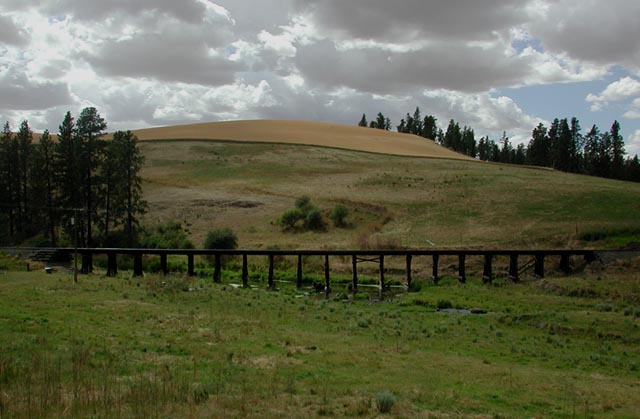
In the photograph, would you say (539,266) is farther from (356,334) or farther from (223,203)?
(223,203)

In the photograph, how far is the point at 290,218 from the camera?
65312 millimetres

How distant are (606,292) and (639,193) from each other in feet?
140

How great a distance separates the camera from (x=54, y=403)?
10.3m

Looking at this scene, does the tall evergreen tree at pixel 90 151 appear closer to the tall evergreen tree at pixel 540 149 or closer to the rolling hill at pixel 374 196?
the rolling hill at pixel 374 196

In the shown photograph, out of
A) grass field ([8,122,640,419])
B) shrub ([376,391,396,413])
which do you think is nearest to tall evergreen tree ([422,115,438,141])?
grass field ([8,122,640,419])

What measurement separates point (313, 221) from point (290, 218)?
267 centimetres

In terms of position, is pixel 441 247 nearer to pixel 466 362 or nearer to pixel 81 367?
pixel 466 362

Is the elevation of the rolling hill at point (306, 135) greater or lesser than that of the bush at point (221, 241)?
greater

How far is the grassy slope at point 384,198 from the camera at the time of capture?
56719mm

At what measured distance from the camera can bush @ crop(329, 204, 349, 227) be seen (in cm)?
6450

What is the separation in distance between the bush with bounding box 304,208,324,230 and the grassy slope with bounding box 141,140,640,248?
7.25 feet

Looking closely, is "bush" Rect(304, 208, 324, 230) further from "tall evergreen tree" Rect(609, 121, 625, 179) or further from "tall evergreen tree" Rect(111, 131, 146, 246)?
"tall evergreen tree" Rect(609, 121, 625, 179)

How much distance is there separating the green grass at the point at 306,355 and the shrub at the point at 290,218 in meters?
31.7

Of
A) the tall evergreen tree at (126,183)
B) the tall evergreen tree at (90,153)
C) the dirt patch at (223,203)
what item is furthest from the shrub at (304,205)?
the tall evergreen tree at (90,153)
